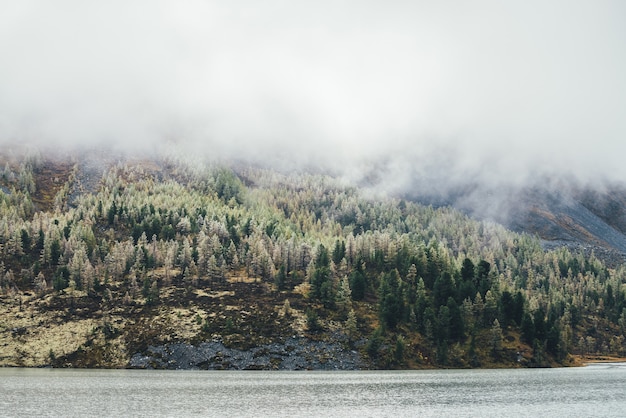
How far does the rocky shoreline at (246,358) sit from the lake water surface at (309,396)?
997 inches

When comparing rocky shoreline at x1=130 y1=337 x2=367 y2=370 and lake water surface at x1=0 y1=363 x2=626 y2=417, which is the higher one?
rocky shoreline at x1=130 y1=337 x2=367 y2=370

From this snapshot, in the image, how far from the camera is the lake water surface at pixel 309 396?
71.4 metres

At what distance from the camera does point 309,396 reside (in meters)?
A: 90.1

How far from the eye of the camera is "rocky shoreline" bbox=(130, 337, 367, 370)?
148m

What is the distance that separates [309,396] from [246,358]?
209 ft

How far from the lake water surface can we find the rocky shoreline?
25334mm

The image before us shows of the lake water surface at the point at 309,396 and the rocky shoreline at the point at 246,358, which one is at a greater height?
the rocky shoreline at the point at 246,358

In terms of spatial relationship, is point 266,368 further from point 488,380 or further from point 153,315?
point 488,380

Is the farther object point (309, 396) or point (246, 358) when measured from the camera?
point (246, 358)

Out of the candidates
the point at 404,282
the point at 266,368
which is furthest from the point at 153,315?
the point at 404,282

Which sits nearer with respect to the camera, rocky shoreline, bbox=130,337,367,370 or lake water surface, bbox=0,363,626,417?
lake water surface, bbox=0,363,626,417

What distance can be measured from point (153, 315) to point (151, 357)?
73.8ft

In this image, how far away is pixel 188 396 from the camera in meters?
87.1

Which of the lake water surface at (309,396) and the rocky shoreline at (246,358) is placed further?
the rocky shoreline at (246,358)
